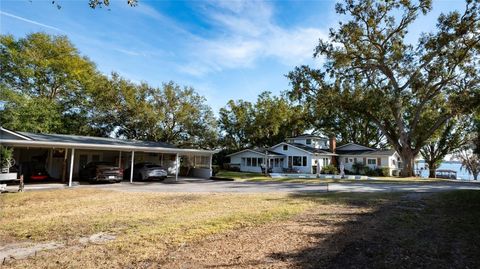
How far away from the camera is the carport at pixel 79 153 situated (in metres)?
17.2

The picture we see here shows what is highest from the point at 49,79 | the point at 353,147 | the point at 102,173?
the point at 49,79

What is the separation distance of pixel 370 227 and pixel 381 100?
2601cm

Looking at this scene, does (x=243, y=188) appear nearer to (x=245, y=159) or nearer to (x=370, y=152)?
(x=245, y=159)

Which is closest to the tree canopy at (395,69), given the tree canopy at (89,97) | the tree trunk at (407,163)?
the tree trunk at (407,163)

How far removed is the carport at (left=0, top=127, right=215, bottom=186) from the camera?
1725 cm

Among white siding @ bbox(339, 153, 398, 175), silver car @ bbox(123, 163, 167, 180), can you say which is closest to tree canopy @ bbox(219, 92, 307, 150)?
white siding @ bbox(339, 153, 398, 175)

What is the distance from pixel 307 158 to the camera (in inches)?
1475

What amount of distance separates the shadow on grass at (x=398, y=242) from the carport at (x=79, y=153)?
14.9 meters

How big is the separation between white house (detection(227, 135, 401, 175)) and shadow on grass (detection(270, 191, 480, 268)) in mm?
27660

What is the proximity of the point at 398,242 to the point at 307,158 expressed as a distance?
31688 mm

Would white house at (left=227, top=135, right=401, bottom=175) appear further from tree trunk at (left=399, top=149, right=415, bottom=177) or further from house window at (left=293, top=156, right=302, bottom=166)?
tree trunk at (left=399, top=149, right=415, bottom=177)

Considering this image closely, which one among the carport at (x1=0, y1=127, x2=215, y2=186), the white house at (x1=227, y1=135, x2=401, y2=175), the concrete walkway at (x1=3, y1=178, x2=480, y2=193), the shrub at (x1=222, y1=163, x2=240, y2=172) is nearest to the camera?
the concrete walkway at (x1=3, y1=178, x2=480, y2=193)

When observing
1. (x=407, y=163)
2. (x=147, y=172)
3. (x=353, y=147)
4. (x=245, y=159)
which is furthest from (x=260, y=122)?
(x=147, y=172)

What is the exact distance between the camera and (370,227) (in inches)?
293
